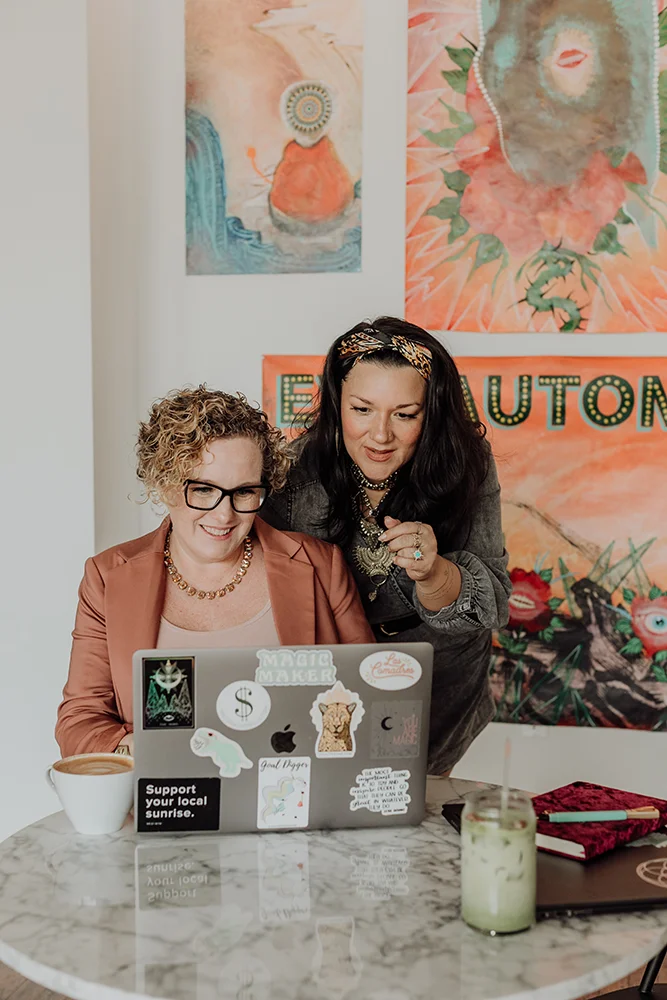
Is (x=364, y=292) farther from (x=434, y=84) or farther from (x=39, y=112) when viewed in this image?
(x=39, y=112)

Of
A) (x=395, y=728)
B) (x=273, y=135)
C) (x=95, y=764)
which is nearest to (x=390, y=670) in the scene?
(x=395, y=728)

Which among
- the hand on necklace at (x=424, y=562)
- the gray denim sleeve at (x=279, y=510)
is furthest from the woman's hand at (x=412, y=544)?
the gray denim sleeve at (x=279, y=510)

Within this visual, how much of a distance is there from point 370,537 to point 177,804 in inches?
34.3

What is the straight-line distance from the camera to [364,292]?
2.82 meters

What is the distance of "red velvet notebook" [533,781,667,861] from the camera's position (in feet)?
4.05

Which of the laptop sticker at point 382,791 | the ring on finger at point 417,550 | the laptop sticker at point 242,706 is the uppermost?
the ring on finger at point 417,550

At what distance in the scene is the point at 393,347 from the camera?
1991 millimetres

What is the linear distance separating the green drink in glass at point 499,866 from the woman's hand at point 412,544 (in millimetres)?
694

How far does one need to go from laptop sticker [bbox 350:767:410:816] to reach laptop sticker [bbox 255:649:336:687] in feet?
0.43

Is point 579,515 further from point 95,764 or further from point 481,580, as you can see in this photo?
point 95,764

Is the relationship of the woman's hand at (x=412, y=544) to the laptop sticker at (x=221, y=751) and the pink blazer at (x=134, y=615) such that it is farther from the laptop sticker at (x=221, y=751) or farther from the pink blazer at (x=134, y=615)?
the laptop sticker at (x=221, y=751)

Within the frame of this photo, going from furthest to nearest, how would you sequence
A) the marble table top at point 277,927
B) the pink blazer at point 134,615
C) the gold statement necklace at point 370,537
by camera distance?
the gold statement necklace at point 370,537
the pink blazer at point 134,615
the marble table top at point 277,927

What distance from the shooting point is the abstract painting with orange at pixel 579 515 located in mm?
2828

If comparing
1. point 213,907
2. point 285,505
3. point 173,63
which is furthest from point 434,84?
point 213,907
